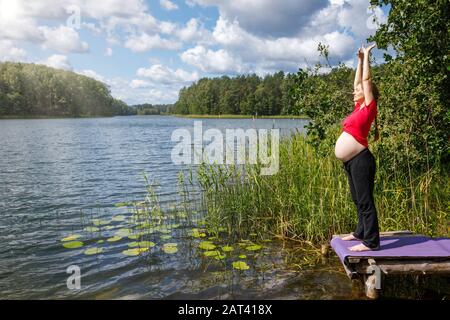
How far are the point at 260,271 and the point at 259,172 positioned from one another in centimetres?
248

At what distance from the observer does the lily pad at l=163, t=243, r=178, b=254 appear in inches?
259

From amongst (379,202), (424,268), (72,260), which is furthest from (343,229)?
(72,260)

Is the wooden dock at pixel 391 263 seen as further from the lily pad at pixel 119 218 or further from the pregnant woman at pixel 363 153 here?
the lily pad at pixel 119 218

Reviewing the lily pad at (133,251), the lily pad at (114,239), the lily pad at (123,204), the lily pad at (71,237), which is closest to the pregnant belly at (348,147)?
the lily pad at (133,251)

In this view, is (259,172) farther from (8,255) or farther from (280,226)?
(8,255)

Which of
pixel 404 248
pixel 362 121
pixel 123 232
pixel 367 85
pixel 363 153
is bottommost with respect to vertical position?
pixel 123 232

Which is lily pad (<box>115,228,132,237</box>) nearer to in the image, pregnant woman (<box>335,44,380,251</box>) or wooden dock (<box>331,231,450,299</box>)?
wooden dock (<box>331,231,450,299</box>)

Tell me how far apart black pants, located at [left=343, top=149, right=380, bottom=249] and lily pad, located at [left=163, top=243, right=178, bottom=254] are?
3341 mm

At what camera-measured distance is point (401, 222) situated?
6113 mm

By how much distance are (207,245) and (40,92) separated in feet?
303

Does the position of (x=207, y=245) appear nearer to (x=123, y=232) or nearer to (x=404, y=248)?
(x=123, y=232)

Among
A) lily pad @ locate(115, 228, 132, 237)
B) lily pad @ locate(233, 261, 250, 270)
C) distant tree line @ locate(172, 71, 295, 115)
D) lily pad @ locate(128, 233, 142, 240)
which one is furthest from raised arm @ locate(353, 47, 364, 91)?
distant tree line @ locate(172, 71, 295, 115)

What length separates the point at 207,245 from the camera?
21.8ft

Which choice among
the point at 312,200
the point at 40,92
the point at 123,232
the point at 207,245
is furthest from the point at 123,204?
the point at 40,92
